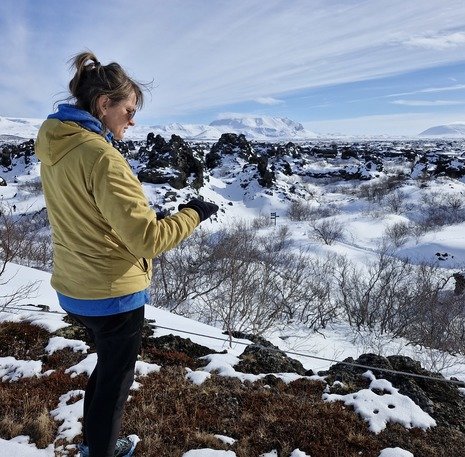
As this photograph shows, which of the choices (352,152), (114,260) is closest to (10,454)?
(114,260)

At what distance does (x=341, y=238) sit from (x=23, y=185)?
3849 cm

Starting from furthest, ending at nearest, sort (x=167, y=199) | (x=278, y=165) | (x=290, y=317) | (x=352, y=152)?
(x=352, y=152), (x=278, y=165), (x=167, y=199), (x=290, y=317)

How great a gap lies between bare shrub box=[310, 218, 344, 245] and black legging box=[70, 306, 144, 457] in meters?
36.3

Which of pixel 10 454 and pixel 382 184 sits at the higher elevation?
pixel 382 184

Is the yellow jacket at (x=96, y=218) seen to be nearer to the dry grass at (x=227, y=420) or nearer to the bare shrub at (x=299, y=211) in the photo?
the dry grass at (x=227, y=420)

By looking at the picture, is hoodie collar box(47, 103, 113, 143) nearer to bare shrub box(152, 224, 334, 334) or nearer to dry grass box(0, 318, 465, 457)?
dry grass box(0, 318, 465, 457)

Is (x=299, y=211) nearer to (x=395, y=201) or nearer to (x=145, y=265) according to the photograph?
(x=395, y=201)

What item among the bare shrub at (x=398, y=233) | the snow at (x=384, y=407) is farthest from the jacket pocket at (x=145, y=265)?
the bare shrub at (x=398, y=233)

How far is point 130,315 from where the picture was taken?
1875 mm

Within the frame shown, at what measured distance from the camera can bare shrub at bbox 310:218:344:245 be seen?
38.2 meters

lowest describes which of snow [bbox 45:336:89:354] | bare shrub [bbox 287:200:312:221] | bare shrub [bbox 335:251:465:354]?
bare shrub [bbox 335:251:465:354]

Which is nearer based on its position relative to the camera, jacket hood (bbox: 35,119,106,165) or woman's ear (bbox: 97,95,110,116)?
jacket hood (bbox: 35,119,106,165)

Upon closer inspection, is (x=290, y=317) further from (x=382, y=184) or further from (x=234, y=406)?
(x=382, y=184)

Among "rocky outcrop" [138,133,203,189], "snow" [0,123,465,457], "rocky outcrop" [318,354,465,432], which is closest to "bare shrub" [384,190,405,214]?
"snow" [0,123,465,457]
